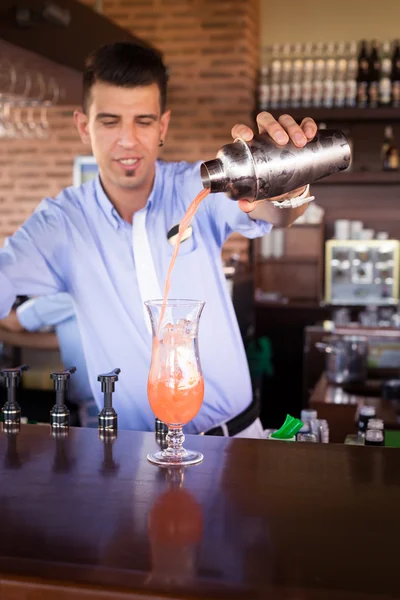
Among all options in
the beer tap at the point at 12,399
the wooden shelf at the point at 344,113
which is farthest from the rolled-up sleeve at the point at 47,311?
the wooden shelf at the point at 344,113

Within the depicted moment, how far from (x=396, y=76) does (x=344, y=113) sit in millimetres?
612

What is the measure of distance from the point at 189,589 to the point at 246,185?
2.58 feet

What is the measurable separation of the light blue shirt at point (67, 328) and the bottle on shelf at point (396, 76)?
457 cm

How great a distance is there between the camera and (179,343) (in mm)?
1393

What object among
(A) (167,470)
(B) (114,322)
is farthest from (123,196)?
(A) (167,470)

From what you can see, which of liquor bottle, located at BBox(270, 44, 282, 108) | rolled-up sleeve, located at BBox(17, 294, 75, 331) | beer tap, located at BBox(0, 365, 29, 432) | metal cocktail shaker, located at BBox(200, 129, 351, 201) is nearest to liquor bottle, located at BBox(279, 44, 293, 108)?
liquor bottle, located at BBox(270, 44, 282, 108)

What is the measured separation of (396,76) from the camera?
7.23m

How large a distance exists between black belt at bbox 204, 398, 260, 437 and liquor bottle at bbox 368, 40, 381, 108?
218 inches

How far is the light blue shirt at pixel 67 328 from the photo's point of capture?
11.9ft

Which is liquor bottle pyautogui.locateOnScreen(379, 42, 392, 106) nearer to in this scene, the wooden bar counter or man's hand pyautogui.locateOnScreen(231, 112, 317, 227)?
man's hand pyautogui.locateOnScreen(231, 112, 317, 227)

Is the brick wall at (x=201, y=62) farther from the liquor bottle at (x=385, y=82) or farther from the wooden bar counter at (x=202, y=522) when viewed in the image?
the wooden bar counter at (x=202, y=522)

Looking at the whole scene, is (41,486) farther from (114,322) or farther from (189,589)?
(114,322)

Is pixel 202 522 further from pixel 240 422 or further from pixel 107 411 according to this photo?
pixel 240 422

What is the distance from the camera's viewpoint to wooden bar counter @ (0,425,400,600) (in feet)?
3.04
